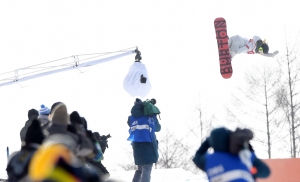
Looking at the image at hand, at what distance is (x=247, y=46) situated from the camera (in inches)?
693

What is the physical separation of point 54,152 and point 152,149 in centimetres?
674

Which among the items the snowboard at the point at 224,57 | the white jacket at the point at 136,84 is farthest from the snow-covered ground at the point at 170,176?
the snowboard at the point at 224,57

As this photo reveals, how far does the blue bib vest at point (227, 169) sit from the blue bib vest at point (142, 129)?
210 inches

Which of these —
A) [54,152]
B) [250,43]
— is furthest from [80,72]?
[54,152]

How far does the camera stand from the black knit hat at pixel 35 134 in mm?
4544

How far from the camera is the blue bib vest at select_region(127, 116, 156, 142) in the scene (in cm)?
1039

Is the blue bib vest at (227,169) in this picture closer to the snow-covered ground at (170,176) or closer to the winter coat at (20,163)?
the winter coat at (20,163)

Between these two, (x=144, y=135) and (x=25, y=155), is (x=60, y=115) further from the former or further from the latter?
(x=144, y=135)

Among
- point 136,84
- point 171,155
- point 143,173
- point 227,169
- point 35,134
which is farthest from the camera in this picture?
point 171,155

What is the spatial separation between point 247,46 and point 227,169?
13.0 m

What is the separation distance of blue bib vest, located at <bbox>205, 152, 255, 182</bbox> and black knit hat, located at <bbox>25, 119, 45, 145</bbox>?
1.39 meters

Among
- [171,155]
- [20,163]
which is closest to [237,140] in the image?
[20,163]

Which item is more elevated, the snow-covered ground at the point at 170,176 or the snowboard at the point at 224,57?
the snowboard at the point at 224,57

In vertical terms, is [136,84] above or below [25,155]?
above
